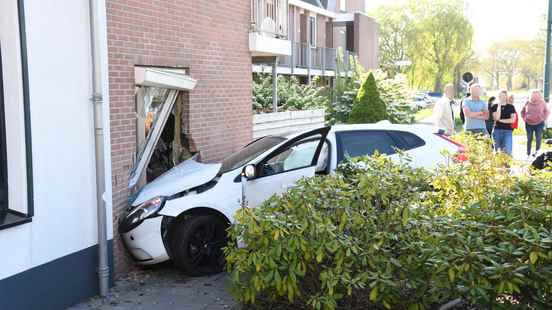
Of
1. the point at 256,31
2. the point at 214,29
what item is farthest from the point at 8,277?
the point at 256,31

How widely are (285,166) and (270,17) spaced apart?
20.5ft

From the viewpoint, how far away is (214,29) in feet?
31.0

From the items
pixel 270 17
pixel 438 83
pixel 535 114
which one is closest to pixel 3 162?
pixel 270 17

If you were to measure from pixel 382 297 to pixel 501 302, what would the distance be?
2.43ft

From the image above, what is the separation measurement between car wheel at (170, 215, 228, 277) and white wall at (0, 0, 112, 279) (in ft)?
2.91

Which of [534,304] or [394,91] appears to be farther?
[394,91]

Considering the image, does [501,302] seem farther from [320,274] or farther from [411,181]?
[411,181]

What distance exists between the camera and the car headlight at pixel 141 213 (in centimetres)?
665

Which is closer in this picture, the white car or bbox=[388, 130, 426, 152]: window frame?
the white car

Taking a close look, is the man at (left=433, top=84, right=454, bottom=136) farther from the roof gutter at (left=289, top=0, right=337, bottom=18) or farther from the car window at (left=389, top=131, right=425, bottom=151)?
the roof gutter at (left=289, top=0, right=337, bottom=18)

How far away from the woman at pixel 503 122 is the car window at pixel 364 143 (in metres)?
5.25

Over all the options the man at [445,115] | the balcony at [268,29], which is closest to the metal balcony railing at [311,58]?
the balcony at [268,29]

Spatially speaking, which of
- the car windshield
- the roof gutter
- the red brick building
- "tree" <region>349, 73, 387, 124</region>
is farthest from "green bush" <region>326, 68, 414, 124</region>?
the car windshield

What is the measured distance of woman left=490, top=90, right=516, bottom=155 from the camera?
40.7 feet
